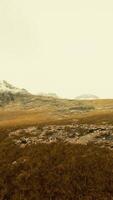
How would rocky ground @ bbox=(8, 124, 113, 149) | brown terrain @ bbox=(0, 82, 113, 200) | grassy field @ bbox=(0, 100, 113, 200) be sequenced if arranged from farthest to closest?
rocky ground @ bbox=(8, 124, 113, 149) < brown terrain @ bbox=(0, 82, 113, 200) < grassy field @ bbox=(0, 100, 113, 200)

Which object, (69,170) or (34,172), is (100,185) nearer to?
(69,170)

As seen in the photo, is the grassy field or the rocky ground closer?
the grassy field

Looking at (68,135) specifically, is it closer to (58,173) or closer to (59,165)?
(59,165)

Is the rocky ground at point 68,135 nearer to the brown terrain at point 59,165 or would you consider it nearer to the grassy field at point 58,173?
the brown terrain at point 59,165

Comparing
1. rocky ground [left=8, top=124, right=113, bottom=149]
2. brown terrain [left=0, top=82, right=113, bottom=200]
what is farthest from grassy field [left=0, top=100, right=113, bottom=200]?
rocky ground [left=8, top=124, right=113, bottom=149]

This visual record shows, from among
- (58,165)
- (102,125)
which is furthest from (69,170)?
(102,125)

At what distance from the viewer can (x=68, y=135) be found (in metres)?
35.1

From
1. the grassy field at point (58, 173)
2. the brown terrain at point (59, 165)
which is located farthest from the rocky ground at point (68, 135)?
the grassy field at point (58, 173)

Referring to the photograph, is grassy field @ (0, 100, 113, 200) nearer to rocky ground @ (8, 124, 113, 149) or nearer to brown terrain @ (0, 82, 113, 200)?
brown terrain @ (0, 82, 113, 200)

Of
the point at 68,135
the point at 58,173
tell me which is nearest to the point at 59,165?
the point at 58,173

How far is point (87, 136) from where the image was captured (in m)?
33.5

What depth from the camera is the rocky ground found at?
1254 inches

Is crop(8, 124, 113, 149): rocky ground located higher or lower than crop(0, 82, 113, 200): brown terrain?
higher

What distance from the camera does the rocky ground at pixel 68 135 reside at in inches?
1254
